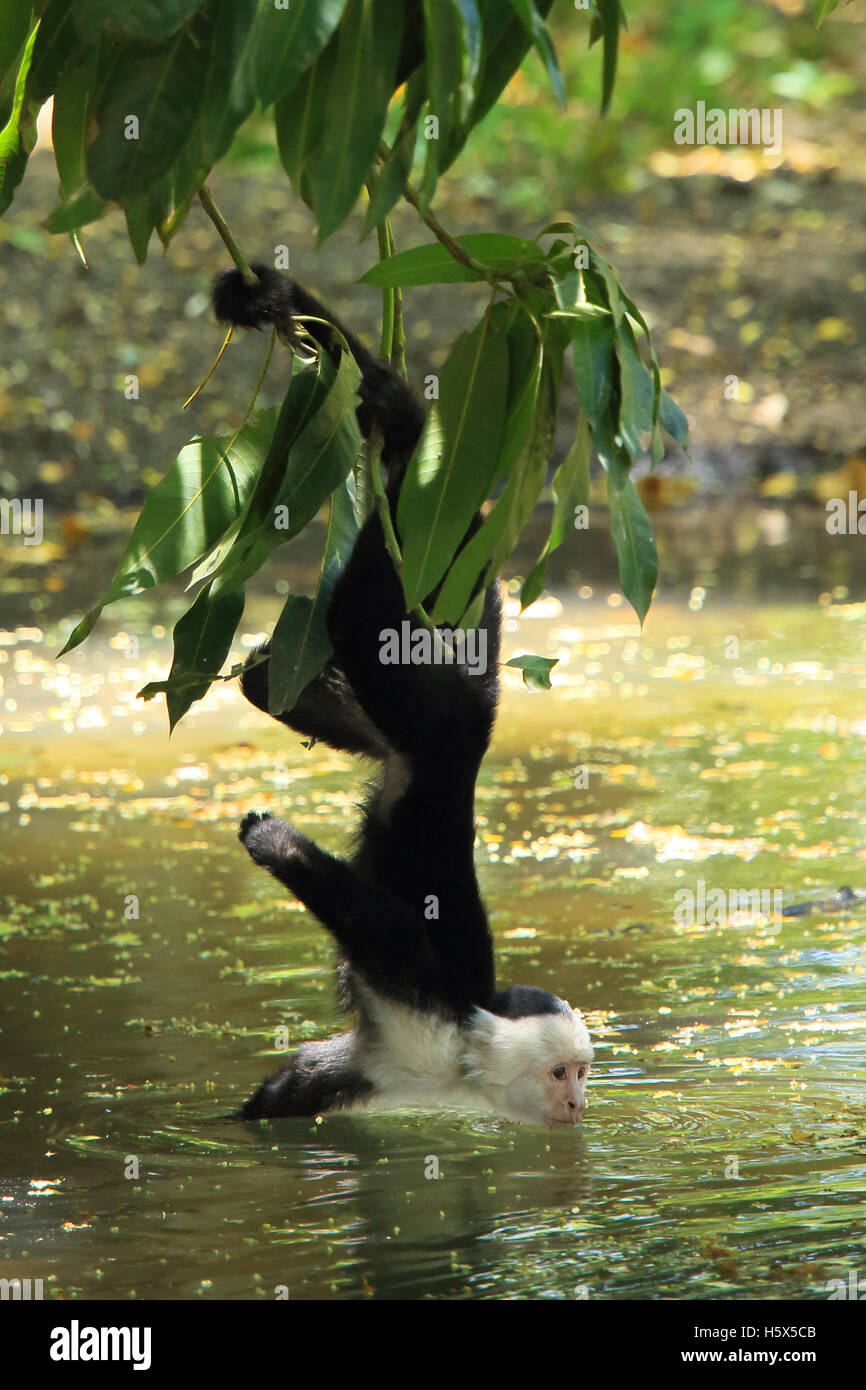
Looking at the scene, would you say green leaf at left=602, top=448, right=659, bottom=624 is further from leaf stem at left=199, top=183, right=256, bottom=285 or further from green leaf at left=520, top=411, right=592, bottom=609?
leaf stem at left=199, top=183, right=256, bottom=285

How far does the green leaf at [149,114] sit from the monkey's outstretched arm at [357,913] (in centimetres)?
175

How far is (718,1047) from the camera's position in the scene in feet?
13.8

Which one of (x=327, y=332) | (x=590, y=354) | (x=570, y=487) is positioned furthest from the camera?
(x=327, y=332)

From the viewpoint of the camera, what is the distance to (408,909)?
13.3 feet

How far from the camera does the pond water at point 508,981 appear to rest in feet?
10.8

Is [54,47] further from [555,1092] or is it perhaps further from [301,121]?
[555,1092]

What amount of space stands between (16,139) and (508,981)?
2.35 meters

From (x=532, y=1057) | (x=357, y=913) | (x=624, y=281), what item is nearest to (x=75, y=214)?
(x=357, y=913)

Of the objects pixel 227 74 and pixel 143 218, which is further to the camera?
pixel 143 218

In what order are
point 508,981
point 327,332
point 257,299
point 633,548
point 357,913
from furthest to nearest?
point 508,981 < point 357,913 < point 327,332 < point 257,299 < point 633,548

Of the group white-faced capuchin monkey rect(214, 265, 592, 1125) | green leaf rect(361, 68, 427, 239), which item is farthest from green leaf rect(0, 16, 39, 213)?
white-faced capuchin monkey rect(214, 265, 592, 1125)

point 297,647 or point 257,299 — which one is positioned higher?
point 257,299

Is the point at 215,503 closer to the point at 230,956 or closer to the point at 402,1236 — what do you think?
the point at 402,1236

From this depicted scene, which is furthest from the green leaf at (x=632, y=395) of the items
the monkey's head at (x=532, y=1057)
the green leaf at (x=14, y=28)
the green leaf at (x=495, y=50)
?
the monkey's head at (x=532, y=1057)
